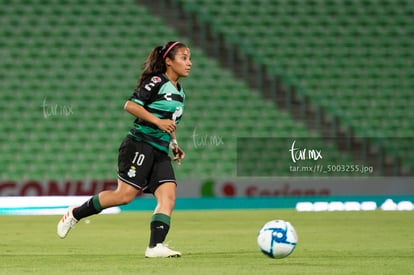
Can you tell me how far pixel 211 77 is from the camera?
18859mm

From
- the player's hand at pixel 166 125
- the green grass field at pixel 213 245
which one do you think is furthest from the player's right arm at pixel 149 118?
the green grass field at pixel 213 245

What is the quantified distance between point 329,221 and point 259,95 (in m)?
6.12

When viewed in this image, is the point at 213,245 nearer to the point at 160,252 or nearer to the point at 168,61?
the point at 160,252

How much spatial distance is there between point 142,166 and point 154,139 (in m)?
0.23

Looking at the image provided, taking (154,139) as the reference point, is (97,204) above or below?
below

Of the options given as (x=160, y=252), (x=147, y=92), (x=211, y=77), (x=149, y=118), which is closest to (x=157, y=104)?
(x=147, y=92)

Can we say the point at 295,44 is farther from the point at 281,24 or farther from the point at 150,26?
the point at 150,26

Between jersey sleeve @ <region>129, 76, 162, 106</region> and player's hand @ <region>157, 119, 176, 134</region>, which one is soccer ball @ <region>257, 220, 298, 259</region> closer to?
player's hand @ <region>157, 119, 176, 134</region>

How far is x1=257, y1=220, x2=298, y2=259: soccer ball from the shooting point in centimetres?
717

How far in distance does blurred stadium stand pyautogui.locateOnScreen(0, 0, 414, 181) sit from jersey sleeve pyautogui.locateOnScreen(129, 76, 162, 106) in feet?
32.3

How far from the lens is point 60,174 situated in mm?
17312

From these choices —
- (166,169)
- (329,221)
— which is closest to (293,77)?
(329,221)

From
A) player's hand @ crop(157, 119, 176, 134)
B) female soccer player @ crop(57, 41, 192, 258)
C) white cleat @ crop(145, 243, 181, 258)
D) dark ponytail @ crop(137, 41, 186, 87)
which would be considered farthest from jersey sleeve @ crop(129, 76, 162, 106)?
white cleat @ crop(145, 243, 181, 258)

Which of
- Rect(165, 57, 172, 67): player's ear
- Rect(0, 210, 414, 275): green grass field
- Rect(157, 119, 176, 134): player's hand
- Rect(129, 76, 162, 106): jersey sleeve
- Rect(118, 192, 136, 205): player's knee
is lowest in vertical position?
Rect(0, 210, 414, 275): green grass field
